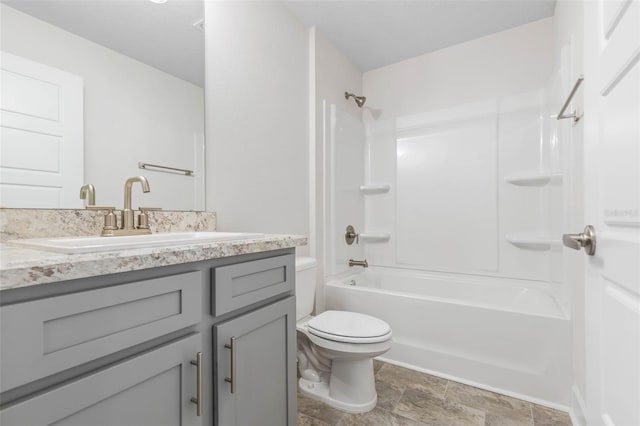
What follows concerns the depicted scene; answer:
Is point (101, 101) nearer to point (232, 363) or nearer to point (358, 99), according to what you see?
point (232, 363)

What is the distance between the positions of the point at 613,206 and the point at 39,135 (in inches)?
62.8

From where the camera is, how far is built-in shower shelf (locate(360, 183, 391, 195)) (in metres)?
2.85

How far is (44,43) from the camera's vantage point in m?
1.00

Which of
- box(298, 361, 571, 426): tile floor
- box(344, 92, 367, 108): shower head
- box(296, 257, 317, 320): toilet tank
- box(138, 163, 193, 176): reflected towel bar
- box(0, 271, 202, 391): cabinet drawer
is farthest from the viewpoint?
box(344, 92, 367, 108): shower head

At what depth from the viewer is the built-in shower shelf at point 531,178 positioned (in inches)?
85.5

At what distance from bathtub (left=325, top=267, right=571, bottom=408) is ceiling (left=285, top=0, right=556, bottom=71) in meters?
1.93

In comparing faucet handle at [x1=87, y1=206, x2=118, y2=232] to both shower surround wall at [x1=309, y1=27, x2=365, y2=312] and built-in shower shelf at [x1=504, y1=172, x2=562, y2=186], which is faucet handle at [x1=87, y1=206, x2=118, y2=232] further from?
built-in shower shelf at [x1=504, y1=172, x2=562, y2=186]

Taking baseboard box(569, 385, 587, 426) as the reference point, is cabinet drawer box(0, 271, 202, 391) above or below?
above

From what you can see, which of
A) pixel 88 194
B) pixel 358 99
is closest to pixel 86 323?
pixel 88 194

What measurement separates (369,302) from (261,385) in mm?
1332

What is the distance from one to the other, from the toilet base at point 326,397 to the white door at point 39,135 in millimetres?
1478

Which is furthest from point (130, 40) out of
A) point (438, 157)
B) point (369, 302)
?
point (438, 157)

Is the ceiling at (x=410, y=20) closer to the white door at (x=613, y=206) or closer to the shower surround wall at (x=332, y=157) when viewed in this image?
the shower surround wall at (x=332, y=157)

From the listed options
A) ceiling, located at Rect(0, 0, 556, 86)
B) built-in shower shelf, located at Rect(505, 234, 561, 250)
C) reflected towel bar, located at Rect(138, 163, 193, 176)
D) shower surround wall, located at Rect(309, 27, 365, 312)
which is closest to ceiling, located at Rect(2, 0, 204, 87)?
ceiling, located at Rect(0, 0, 556, 86)
